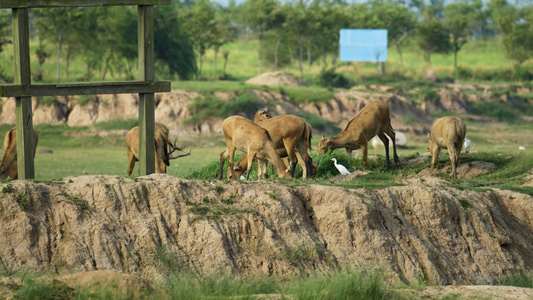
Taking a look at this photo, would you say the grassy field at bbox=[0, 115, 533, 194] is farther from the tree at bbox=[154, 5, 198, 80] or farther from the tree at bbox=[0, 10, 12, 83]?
the tree at bbox=[154, 5, 198, 80]

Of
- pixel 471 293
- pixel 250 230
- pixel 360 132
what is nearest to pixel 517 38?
pixel 360 132

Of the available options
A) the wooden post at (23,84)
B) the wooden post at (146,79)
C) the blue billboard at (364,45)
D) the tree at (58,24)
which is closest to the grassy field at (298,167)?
the wooden post at (146,79)

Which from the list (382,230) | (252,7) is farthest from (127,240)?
(252,7)

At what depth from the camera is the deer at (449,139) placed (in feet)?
55.4

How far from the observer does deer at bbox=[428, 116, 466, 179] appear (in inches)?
665

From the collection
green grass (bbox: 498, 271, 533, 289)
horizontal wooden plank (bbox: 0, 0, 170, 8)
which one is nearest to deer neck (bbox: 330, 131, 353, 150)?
green grass (bbox: 498, 271, 533, 289)

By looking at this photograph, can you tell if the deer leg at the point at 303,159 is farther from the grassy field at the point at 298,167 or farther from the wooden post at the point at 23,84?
the wooden post at the point at 23,84

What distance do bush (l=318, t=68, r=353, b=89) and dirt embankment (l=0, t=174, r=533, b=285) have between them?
117 feet

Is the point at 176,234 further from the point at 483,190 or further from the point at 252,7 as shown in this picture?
the point at 252,7

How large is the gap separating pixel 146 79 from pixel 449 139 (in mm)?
7277

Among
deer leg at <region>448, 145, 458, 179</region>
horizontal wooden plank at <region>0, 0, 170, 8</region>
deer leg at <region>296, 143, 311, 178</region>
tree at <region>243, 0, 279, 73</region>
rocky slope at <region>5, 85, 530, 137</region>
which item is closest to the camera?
horizontal wooden plank at <region>0, 0, 170, 8</region>

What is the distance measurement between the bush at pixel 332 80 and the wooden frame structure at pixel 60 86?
36354 millimetres

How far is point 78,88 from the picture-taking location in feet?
39.3

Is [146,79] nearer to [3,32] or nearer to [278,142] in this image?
[278,142]
